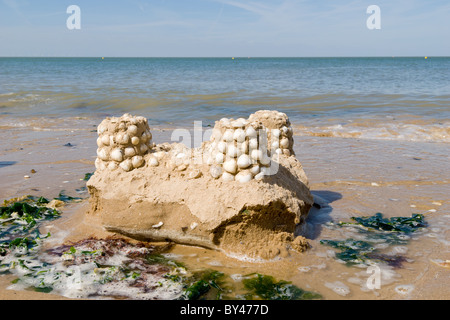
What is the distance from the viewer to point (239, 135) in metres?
2.86

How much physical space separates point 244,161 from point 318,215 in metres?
1.38

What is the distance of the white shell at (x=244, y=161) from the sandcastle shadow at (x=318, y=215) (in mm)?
804

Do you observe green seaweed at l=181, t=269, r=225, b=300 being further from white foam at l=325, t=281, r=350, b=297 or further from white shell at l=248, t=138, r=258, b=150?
white shell at l=248, t=138, r=258, b=150

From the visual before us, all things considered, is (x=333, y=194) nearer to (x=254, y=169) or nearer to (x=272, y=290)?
(x=254, y=169)

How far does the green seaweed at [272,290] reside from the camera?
241 cm

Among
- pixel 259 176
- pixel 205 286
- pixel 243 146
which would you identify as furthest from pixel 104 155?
pixel 205 286

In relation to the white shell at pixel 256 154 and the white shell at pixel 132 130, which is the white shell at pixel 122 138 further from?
the white shell at pixel 256 154

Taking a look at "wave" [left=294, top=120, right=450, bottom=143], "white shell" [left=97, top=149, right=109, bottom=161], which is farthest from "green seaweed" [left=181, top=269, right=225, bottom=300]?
"wave" [left=294, top=120, right=450, bottom=143]

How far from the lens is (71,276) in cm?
264

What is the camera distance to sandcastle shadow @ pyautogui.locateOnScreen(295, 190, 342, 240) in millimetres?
3359

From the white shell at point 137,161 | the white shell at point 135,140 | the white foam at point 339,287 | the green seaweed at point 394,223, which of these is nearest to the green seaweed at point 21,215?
the white shell at point 137,161

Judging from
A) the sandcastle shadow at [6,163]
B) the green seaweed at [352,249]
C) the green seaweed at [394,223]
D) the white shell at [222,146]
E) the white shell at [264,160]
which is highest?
the white shell at [222,146]
